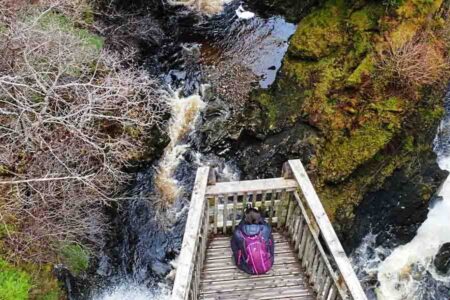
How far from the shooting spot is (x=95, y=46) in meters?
9.22

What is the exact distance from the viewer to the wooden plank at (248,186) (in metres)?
5.24

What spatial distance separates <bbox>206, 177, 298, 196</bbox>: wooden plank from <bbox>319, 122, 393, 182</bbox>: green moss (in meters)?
3.55

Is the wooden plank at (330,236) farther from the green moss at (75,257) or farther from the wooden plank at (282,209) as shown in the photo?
the green moss at (75,257)

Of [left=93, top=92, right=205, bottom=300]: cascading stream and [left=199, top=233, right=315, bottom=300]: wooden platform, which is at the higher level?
[left=199, top=233, right=315, bottom=300]: wooden platform

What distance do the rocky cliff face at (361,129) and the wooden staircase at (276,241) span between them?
3223 millimetres


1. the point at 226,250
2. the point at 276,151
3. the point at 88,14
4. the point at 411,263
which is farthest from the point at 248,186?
the point at 88,14

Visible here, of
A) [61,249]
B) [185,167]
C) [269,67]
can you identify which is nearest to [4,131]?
[61,249]

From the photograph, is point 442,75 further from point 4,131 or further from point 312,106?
point 4,131

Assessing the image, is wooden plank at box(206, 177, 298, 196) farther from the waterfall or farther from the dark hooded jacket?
the waterfall

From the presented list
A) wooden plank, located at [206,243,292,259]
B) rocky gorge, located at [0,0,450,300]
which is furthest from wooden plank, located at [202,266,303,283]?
rocky gorge, located at [0,0,450,300]

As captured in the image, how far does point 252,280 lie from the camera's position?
5.42 meters

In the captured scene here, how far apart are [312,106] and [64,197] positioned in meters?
5.19

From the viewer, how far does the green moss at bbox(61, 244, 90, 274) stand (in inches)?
311

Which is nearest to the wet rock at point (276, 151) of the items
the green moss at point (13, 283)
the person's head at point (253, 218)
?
the person's head at point (253, 218)
